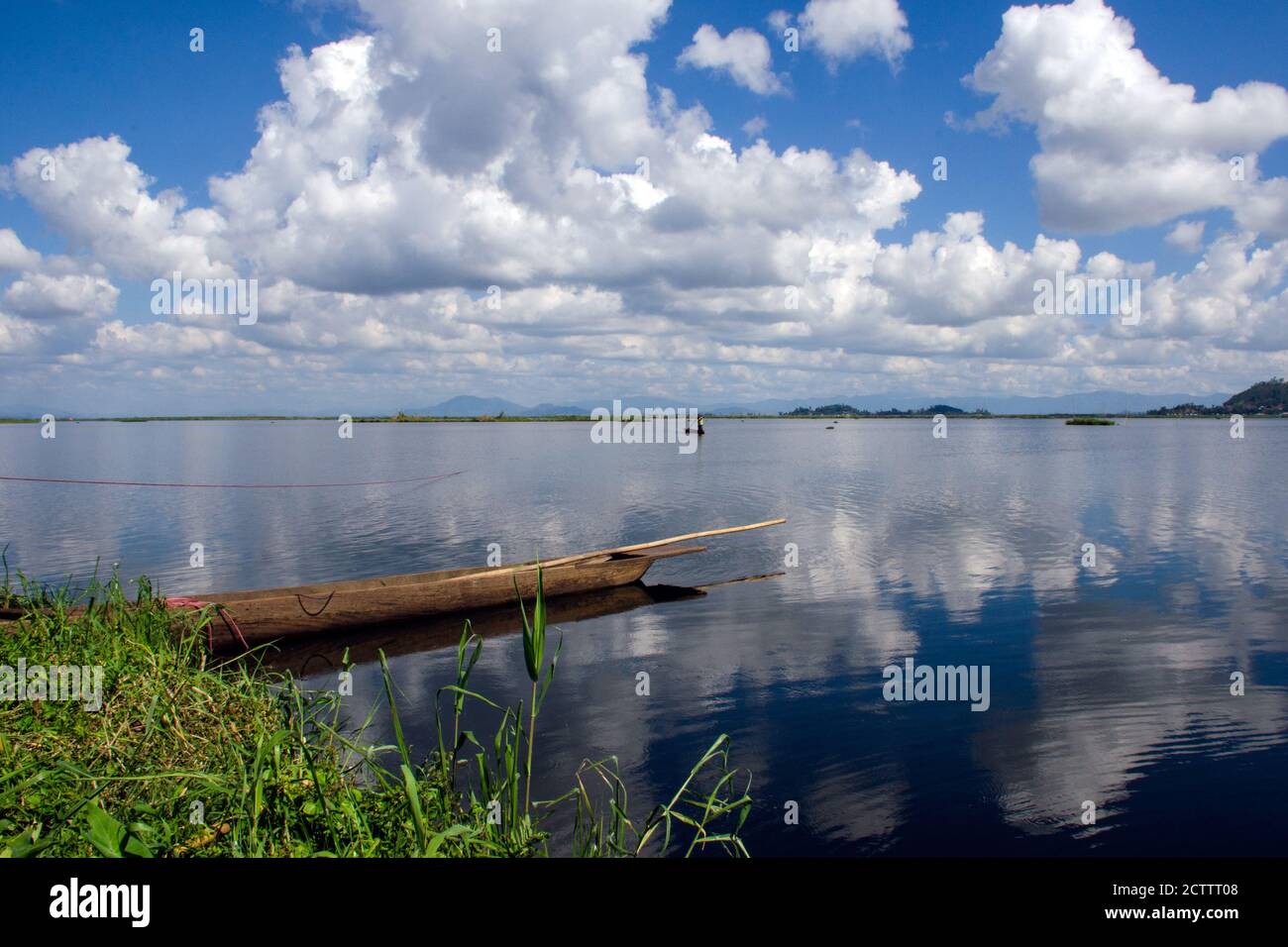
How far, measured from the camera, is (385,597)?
602 inches

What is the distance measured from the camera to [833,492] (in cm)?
4162

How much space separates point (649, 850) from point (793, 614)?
10.3 meters

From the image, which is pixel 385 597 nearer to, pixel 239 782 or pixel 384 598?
pixel 384 598

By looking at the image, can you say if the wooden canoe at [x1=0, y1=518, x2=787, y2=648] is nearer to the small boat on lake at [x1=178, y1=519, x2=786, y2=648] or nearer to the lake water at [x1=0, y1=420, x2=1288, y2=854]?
the small boat on lake at [x1=178, y1=519, x2=786, y2=648]

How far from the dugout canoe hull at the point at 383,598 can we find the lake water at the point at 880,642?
1093mm

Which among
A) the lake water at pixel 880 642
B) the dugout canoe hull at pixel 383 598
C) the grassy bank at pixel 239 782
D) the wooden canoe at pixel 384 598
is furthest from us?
the dugout canoe hull at pixel 383 598

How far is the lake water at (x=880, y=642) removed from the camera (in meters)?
8.54

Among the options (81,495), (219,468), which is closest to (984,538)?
(81,495)

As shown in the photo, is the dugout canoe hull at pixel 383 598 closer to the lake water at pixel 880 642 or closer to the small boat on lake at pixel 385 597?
the small boat on lake at pixel 385 597

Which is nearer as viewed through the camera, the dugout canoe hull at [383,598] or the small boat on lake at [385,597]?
the small boat on lake at [385,597]

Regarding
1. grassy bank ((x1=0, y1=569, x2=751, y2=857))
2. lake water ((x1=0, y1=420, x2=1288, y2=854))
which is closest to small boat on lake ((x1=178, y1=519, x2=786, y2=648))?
lake water ((x1=0, y1=420, x2=1288, y2=854))

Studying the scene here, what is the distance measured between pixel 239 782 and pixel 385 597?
945cm

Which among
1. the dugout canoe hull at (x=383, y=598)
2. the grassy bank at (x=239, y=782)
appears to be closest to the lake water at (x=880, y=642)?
the grassy bank at (x=239, y=782)

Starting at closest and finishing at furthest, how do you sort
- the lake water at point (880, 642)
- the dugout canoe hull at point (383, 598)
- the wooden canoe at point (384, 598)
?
the lake water at point (880, 642) → the wooden canoe at point (384, 598) → the dugout canoe hull at point (383, 598)
